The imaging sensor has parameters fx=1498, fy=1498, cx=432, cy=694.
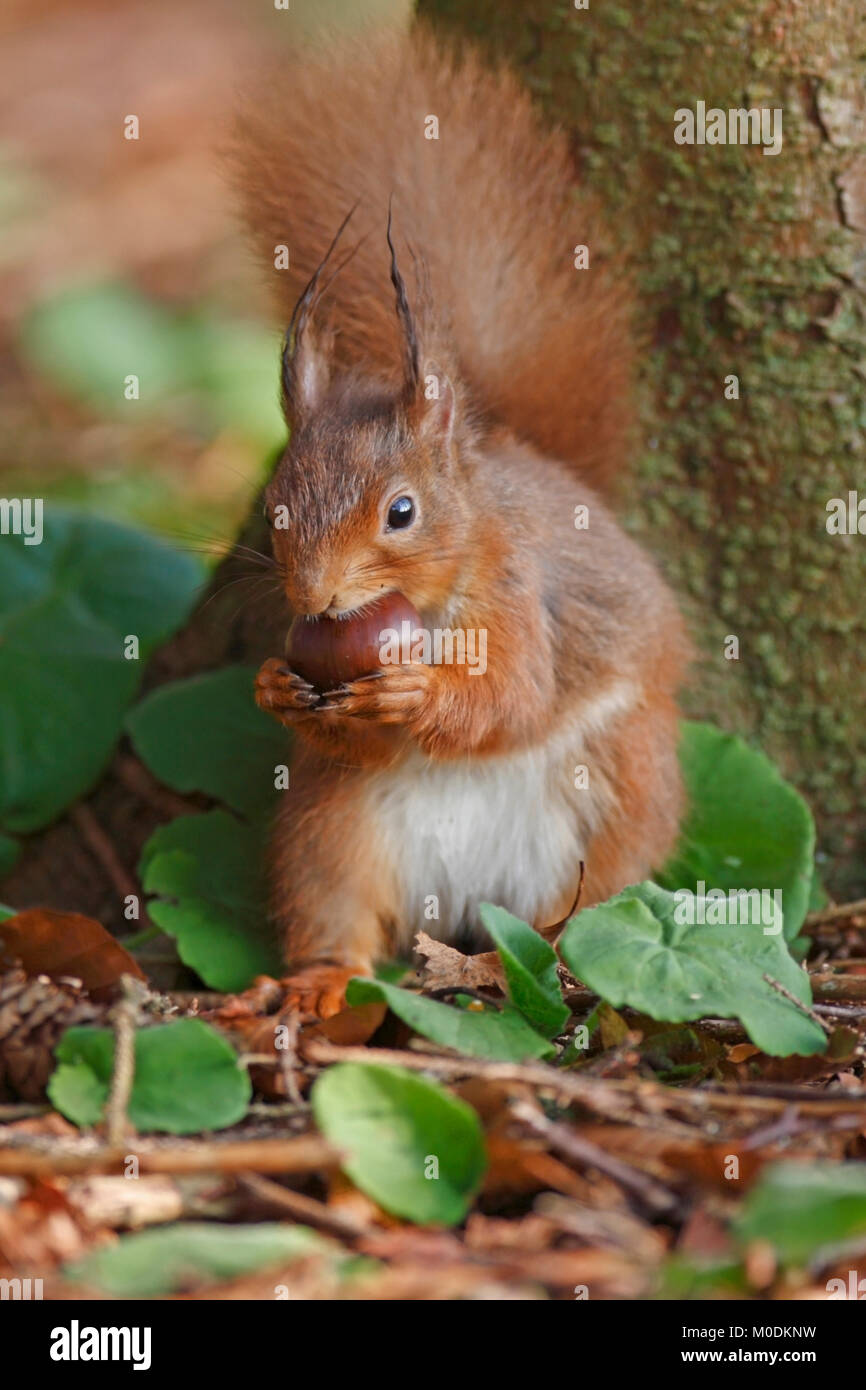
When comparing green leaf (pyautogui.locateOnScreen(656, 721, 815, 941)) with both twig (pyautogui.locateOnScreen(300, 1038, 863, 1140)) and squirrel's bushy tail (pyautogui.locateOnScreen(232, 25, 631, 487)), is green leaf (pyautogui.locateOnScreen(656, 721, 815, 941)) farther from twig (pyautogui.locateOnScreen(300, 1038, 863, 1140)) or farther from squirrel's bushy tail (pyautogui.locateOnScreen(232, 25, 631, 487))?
twig (pyautogui.locateOnScreen(300, 1038, 863, 1140))

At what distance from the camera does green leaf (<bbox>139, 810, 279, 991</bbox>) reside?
1.96 metres

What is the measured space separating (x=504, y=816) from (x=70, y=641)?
0.88 m

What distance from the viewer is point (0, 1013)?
4.75 ft

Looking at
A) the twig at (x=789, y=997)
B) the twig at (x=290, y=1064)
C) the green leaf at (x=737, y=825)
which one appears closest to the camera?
the twig at (x=290, y=1064)

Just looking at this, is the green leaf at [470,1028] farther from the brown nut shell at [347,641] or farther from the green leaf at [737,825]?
the green leaf at [737,825]

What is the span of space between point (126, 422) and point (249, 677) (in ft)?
6.96

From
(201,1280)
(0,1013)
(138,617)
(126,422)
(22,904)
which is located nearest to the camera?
(201,1280)

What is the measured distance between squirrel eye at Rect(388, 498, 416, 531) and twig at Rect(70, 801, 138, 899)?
836 millimetres

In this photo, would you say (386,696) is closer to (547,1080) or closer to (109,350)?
(547,1080)

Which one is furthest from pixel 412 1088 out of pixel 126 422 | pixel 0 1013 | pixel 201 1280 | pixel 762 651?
pixel 126 422

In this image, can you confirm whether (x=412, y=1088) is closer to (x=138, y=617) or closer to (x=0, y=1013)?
(x=0, y=1013)

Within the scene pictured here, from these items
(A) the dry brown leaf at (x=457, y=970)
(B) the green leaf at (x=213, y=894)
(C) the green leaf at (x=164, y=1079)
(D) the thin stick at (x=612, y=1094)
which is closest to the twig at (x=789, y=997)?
(D) the thin stick at (x=612, y=1094)

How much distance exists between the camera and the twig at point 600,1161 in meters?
1.13

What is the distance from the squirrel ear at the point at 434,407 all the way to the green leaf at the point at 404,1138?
2.83ft
